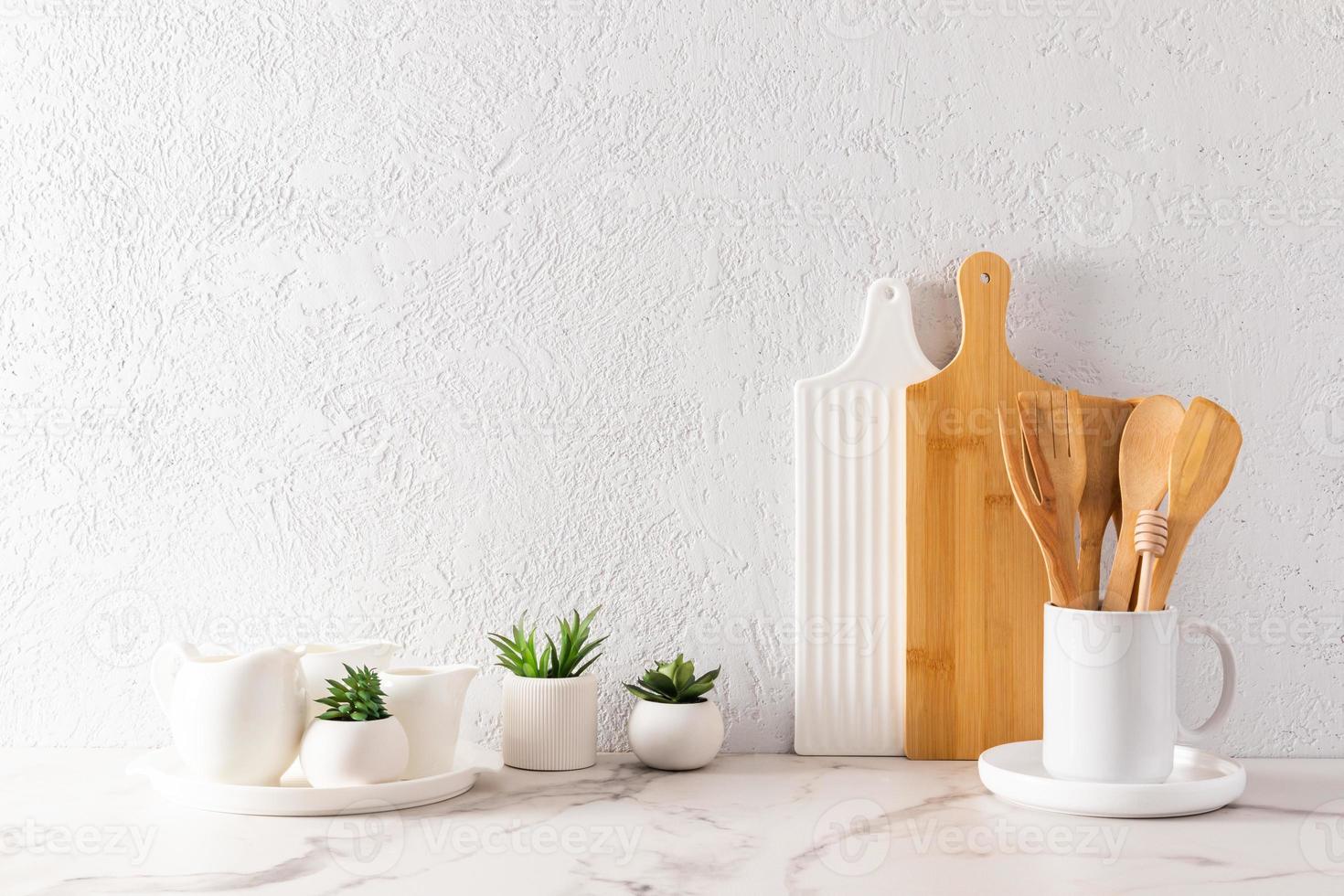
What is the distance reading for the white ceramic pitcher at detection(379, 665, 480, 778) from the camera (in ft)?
2.79

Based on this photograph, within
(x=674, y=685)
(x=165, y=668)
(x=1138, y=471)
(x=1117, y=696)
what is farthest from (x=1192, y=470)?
(x=165, y=668)

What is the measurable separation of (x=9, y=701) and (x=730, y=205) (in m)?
0.87

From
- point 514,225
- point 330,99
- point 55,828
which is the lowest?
point 55,828

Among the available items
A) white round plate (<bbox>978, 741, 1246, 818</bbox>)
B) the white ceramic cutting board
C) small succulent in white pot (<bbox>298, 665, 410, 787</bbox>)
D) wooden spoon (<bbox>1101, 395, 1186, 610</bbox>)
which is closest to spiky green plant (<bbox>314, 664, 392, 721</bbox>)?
small succulent in white pot (<bbox>298, 665, 410, 787</bbox>)

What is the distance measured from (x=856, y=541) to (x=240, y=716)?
1.87 feet

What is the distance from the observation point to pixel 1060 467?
888mm

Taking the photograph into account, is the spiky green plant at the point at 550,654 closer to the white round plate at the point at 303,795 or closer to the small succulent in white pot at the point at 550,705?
the small succulent in white pot at the point at 550,705

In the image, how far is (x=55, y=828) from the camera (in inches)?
30.8

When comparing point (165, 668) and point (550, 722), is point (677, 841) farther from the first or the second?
point (165, 668)

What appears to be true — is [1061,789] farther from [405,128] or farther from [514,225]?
[405,128]

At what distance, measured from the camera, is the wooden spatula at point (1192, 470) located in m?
0.86

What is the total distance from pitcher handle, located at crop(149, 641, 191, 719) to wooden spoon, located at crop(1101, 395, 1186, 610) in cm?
79

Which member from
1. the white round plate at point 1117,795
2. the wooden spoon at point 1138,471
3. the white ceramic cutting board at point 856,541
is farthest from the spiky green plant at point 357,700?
the wooden spoon at point 1138,471

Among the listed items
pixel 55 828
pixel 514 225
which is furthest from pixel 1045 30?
pixel 55 828
